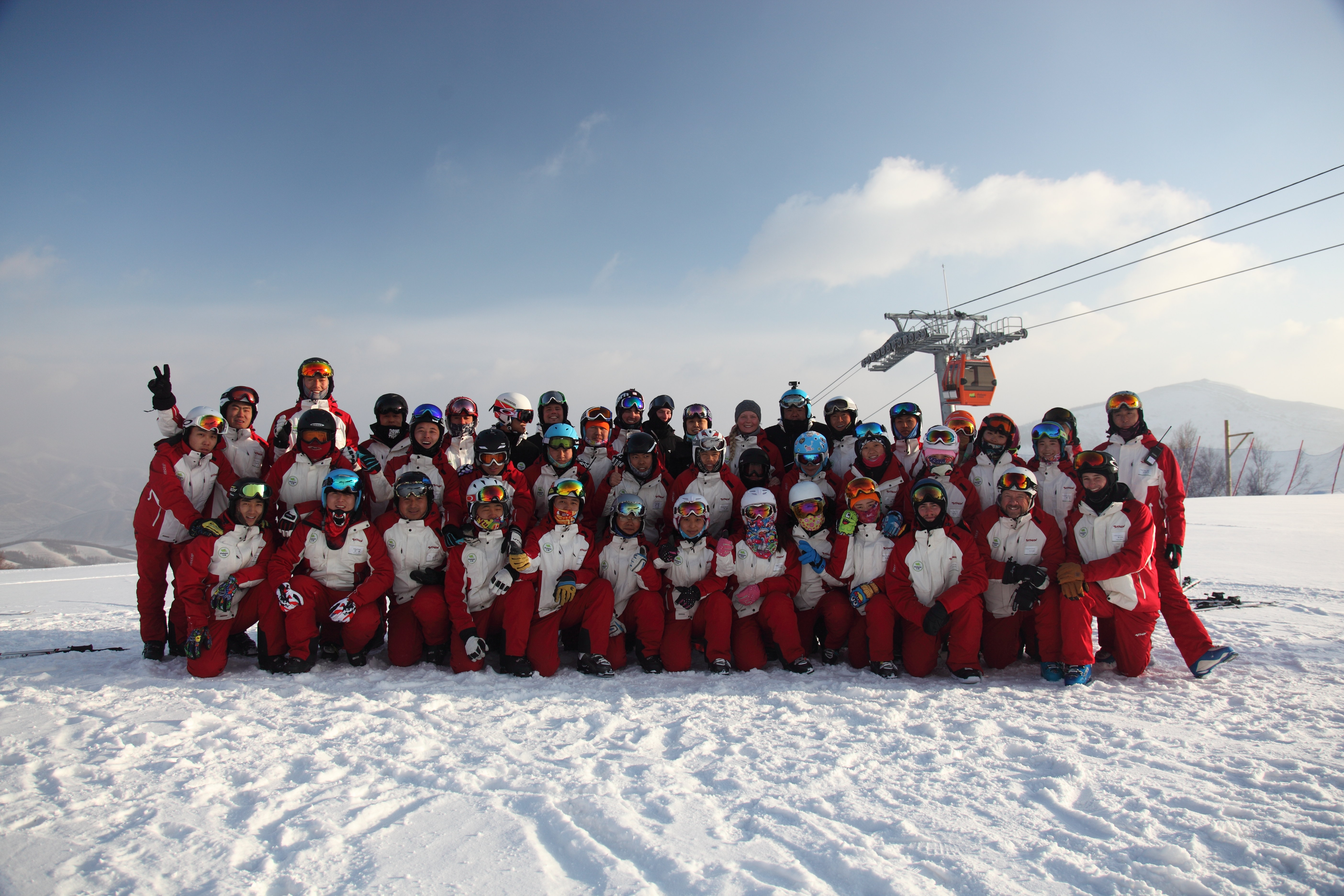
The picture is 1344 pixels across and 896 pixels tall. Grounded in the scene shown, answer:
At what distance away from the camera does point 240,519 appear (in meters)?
4.80

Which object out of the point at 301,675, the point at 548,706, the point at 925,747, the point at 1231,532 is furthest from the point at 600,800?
the point at 1231,532

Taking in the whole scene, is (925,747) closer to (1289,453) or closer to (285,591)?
(285,591)

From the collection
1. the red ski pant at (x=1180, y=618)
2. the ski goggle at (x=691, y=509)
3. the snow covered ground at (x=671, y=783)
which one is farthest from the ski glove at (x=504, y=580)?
the red ski pant at (x=1180, y=618)

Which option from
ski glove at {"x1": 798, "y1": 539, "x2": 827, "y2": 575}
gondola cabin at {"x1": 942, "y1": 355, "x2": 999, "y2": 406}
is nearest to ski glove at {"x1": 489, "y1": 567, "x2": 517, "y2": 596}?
ski glove at {"x1": 798, "y1": 539, "x2": 827, "y2": 575}

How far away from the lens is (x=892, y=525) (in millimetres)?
4809

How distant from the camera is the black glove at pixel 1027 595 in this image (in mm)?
4418

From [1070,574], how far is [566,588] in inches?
135

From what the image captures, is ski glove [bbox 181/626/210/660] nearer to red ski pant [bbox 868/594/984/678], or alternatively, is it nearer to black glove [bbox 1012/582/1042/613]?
red ski pant [bbox 868/594/984/678]

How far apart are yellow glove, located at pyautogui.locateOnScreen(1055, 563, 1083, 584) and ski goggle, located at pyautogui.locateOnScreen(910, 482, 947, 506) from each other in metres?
0.86

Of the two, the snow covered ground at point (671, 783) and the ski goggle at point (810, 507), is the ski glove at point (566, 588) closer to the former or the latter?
the snow covered ground at point (671, 783)

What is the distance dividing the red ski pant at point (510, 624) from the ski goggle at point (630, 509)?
84 centimetres

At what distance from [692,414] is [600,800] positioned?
402cm

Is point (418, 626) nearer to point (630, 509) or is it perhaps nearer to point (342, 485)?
point (342, 485)

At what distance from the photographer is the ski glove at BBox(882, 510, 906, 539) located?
15.7ft
